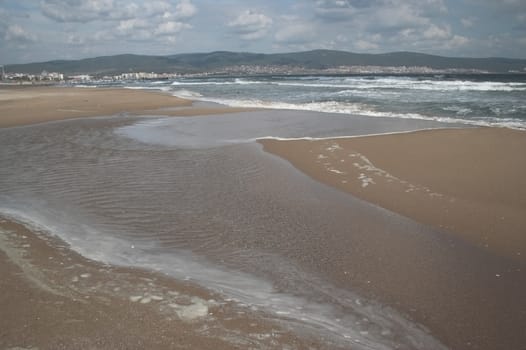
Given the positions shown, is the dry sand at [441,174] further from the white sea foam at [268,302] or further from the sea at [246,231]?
the white sea foam at [268,302]

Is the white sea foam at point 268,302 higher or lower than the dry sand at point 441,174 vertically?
lower

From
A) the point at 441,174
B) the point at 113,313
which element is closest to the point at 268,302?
the point at 113,313

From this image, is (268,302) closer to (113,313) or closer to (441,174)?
(113,313)

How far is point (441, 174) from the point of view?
927 centimetres

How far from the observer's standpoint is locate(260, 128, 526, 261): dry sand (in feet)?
21.4

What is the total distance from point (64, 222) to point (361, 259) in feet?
15.6

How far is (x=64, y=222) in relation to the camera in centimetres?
661

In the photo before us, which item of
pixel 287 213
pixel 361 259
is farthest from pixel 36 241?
pixel 361 259

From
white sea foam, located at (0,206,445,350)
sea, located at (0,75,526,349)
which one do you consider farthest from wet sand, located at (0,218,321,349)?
sea, located at (0,75,526,349)

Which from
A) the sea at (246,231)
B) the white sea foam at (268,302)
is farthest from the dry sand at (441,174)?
the white sea foam at (268,302)

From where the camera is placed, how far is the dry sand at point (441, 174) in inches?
257

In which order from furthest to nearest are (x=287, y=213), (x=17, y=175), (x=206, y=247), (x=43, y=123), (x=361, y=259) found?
(x=43, y=123) → (x=17, y=175) → (x=287, y=213) → (x=206, y=247) → (x=361, y=259)

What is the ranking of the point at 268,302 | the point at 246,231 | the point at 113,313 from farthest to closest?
the point at 246,231 → the point at 268,302 → the point at 113,313

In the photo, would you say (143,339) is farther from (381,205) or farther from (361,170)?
(361,170)
